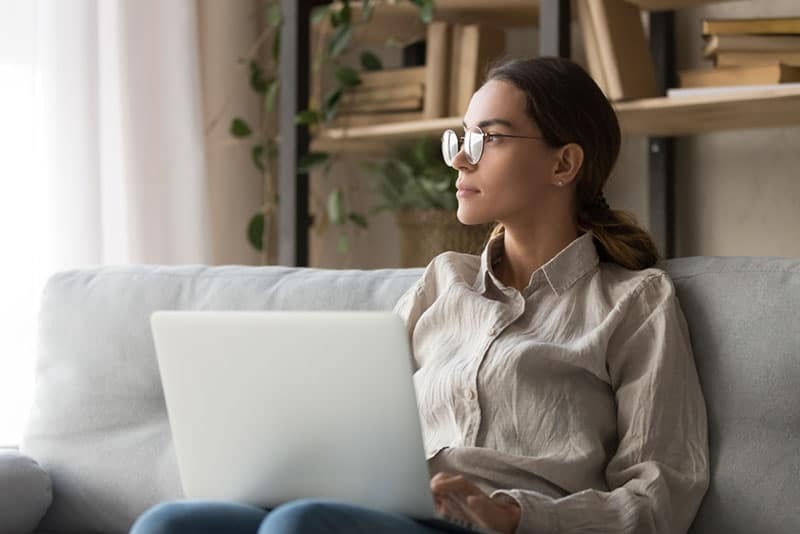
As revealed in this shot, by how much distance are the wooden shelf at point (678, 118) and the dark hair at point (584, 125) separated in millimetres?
611

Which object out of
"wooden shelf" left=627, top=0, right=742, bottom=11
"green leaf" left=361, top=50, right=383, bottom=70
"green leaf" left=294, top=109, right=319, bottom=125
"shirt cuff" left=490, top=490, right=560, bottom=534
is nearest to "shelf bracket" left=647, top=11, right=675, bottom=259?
"wooden shelf" left=627, top=0, right=742, bottom=11

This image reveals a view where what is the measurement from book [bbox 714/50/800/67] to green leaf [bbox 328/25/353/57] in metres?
0.83

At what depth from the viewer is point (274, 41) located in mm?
3061

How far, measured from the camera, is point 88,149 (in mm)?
2562

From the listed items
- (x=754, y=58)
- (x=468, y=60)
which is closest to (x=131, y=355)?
(x=468, y=60)

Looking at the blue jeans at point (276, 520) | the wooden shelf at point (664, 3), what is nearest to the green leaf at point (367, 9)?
the wooden shelf at point (664, 3)

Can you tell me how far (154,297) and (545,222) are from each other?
62 cm

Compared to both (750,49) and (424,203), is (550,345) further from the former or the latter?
(424,203)

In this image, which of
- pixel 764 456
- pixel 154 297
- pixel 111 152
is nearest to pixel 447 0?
pixel 111 152

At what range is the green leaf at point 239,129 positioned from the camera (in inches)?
114

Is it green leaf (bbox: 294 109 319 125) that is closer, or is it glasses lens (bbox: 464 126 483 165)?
glasses lens (bbox: 464 126 483 165)

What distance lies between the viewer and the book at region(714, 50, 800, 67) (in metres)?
2.24

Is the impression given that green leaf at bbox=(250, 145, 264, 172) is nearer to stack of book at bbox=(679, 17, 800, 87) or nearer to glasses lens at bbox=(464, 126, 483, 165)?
stack of book at bbox=(679, 17, 800, 87)

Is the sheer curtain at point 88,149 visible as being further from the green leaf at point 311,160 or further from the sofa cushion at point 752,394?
the sofa cushion at point 752,394
